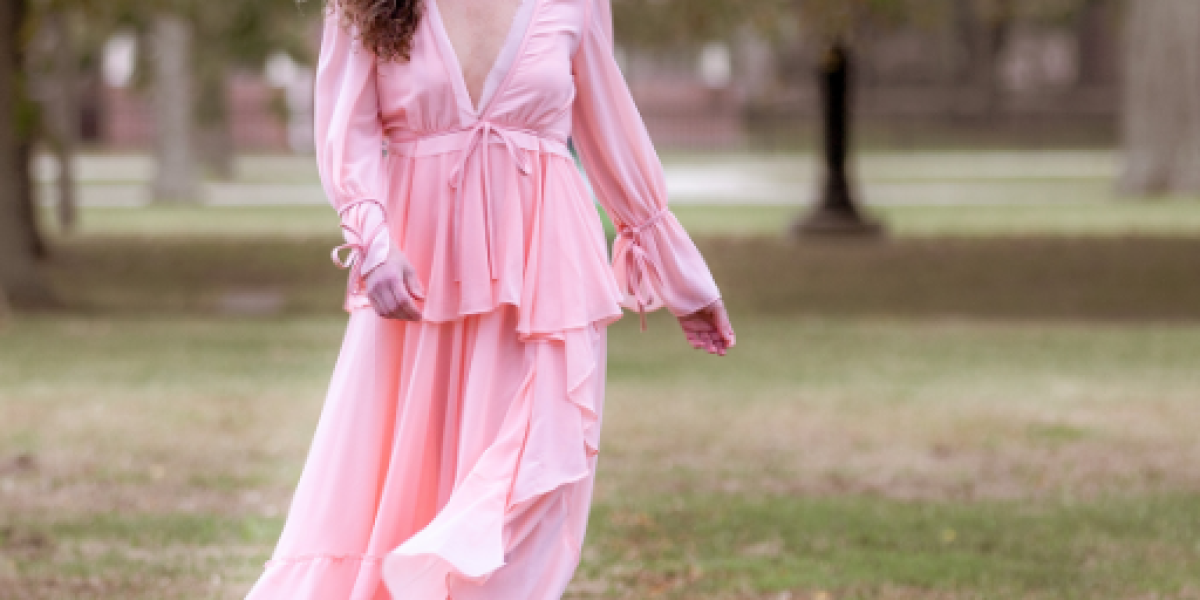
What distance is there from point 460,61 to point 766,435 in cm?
552

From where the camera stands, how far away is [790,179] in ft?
113

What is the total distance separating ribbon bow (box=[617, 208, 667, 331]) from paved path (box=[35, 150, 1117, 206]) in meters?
23.8

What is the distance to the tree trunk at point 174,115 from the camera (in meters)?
29.4

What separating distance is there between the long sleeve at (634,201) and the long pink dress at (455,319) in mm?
153

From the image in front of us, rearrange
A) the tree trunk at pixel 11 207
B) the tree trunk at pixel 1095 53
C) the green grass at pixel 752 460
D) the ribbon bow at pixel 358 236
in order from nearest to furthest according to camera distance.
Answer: the ribbon bow at pixel 358 236 → the green grass at pixel 752 460 → the tree trunk at pixel 11 207 → the tree trunk at pixel 1095 53

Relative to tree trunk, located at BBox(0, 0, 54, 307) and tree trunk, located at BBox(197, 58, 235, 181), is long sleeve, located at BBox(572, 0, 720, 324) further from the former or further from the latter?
tree trunk, located at BBox(197, 58, 235, 181)

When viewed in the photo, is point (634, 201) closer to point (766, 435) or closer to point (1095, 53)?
point (766, 435)

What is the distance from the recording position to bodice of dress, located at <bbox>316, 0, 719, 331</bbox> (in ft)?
12.5

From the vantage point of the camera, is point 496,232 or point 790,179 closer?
point 496,232

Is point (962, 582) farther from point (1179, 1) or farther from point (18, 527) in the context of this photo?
point (1179, 1)

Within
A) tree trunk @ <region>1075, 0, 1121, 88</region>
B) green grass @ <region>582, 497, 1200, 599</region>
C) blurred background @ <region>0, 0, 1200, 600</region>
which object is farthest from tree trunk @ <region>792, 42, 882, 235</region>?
tree trunk @ <region>1075, 0, 1121, 88</region>

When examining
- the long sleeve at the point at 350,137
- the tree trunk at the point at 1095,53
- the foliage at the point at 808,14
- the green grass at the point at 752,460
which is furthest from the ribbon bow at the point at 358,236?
the tree trunk at the point at 1095,53

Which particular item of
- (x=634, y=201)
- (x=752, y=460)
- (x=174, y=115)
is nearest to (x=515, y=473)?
(x=634, y=201)

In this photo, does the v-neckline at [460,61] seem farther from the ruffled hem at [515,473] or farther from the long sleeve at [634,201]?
the ruffled hem at [515,473]
